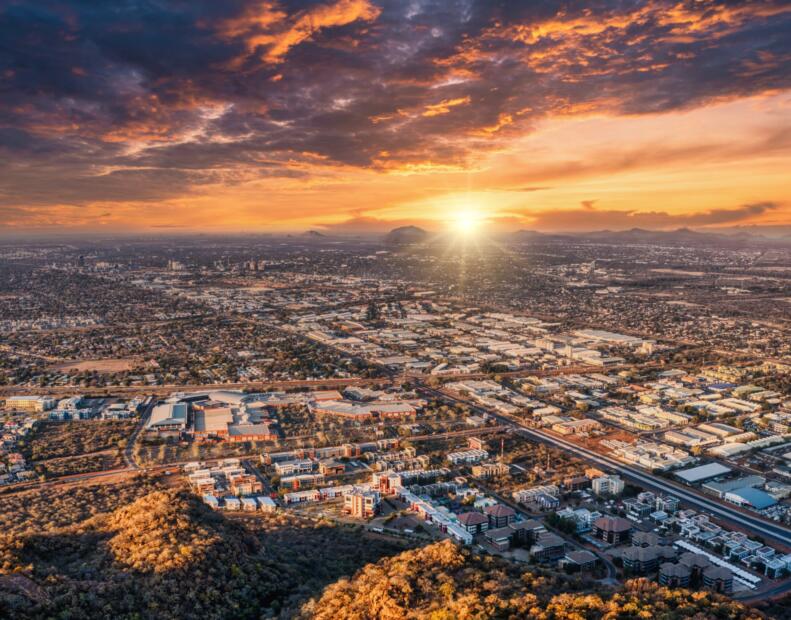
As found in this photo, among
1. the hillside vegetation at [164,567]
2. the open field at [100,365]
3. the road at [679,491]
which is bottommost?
the road at [679,491]

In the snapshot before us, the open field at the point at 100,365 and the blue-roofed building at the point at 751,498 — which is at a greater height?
the open field at the point at 100,365

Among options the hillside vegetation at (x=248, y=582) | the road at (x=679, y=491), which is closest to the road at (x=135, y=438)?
the hillside vegetation at (x=248, y=582)

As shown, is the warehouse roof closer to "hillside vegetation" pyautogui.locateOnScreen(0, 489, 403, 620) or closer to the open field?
"hillside vegetation" pyautogui.locateOnScreen(0, 489, 403, 620)

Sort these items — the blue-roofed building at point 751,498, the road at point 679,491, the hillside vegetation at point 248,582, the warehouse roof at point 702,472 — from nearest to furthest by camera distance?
the hillside vegetation at point 248,582 → the road at point 679,491 → the blue-roofed building at point 751,498 → the warehouse roof at point 702,472

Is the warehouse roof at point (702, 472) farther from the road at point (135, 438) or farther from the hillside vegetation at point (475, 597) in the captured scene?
the road at point (135, 438)

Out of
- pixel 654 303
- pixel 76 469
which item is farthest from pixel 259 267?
pixel 76 469

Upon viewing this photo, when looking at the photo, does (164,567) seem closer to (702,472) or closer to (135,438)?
(135,438)

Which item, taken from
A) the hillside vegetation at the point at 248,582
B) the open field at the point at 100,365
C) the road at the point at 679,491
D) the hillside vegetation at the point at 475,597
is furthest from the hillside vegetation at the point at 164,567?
the open field at the point at 100,365

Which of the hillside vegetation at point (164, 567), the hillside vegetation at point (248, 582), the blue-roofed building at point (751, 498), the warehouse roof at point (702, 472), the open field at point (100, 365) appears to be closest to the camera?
the hillside vegetation at point (248, 582)

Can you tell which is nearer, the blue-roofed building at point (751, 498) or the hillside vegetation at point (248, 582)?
the hillside vegetation at point (248, 582)

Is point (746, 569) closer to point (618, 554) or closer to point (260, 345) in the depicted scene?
point (618, 554)
